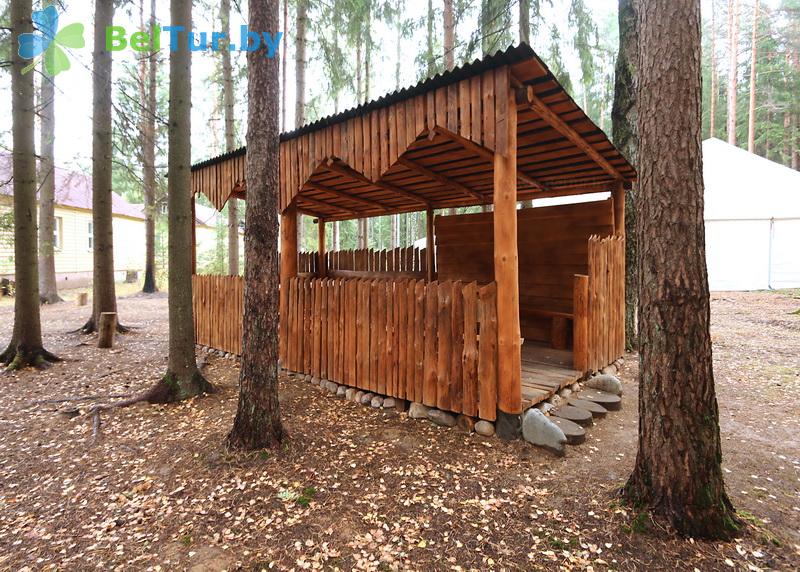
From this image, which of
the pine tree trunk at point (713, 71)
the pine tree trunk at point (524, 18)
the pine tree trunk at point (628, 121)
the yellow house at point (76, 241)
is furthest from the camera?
the pine tree trunk at point (713, 71)

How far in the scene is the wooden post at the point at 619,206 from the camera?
19.5ft

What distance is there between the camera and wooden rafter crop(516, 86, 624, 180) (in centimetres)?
330

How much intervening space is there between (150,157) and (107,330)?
267 inches

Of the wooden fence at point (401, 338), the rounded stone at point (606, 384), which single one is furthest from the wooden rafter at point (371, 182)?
the rounded stone at point (606, 384)

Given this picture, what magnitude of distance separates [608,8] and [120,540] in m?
32.4

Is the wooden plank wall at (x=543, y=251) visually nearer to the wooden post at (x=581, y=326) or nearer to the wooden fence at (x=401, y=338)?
the wooden post at (x=581, y=326)

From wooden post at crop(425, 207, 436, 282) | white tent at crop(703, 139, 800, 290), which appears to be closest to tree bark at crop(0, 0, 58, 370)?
wooden post at crop(425, 207, 436, 282)

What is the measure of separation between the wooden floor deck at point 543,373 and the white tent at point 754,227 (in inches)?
486

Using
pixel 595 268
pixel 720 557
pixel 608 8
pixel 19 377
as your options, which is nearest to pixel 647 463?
pixel 720 557

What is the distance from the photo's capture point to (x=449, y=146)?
4.78m

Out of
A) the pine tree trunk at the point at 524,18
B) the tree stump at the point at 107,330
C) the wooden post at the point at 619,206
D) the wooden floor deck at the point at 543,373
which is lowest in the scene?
the wooden floor deck at the point at 543,373

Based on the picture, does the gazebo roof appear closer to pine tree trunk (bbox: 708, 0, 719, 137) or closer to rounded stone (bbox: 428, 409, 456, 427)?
rounded stone (bbox: 428, 409, 456, 427)

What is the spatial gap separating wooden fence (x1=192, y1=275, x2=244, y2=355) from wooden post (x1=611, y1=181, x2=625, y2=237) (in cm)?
603

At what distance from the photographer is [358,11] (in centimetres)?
1053
